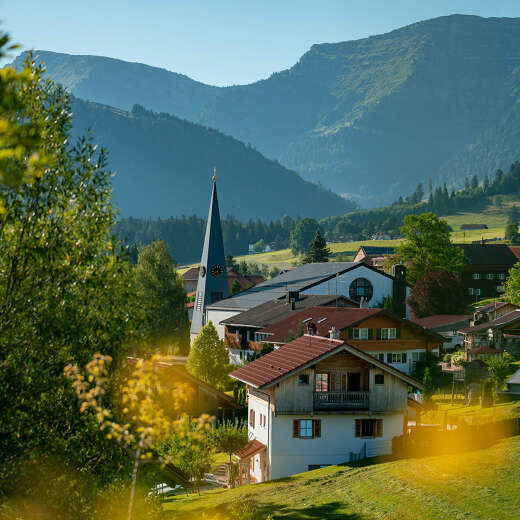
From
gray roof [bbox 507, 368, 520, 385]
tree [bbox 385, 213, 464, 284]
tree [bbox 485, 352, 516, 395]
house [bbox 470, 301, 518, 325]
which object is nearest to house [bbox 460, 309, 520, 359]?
tree [bbox 485, 352, 516, 395]

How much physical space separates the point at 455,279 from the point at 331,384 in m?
61.4

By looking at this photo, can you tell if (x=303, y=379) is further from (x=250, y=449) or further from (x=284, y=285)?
(x=284, y=285)

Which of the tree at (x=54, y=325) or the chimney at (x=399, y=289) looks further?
the chimney at (x=399, y=289)

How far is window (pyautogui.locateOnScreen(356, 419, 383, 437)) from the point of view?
140ft

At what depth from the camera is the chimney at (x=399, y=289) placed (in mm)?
94562

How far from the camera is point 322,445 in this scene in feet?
138

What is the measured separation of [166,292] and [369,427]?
2350 inches

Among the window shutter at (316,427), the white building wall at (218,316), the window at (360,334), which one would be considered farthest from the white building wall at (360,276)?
the window shutter at (316,427)

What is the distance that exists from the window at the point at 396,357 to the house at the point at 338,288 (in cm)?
2215

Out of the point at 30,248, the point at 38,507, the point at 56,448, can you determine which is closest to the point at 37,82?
the point at 30,248

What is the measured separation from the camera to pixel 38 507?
18.0m

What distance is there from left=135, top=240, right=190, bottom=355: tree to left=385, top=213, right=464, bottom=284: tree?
33.0 meters

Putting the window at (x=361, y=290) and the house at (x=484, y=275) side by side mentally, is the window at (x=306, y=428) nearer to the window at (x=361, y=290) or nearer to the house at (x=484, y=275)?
the window at (x=361, y=290)

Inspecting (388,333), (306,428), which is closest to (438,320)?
(388,333)
